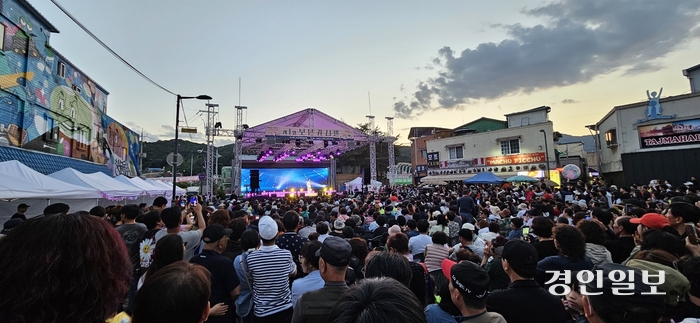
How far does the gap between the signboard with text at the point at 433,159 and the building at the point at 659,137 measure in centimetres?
1361

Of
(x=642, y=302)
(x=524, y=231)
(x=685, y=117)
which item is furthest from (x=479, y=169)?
(x=642, y=302)

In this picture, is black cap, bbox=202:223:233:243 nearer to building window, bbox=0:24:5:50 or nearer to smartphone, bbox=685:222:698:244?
smartphone, bbox=685:222:698:244

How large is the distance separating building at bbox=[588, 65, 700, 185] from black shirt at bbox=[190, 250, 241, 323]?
71.5 feet

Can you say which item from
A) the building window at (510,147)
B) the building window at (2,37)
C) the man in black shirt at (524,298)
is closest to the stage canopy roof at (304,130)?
the building window at (2,37)

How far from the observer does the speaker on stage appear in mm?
28095

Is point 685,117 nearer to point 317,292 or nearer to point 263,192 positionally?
point 317,292

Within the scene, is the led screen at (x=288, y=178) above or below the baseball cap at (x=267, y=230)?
above

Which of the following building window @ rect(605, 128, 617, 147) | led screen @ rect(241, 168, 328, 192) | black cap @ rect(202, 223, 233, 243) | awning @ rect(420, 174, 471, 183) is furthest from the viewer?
led screen @ rect(241, 168, 328, 192)

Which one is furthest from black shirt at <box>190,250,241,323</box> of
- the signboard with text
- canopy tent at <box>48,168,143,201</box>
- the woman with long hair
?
the signboard with text

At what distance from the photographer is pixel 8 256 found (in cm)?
103

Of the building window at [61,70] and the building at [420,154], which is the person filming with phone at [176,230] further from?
the building at [420,154]

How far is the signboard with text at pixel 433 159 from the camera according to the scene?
99.2 feet

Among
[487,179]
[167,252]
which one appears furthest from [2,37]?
[487,179]

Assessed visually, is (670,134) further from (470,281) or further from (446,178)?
(470,281)
